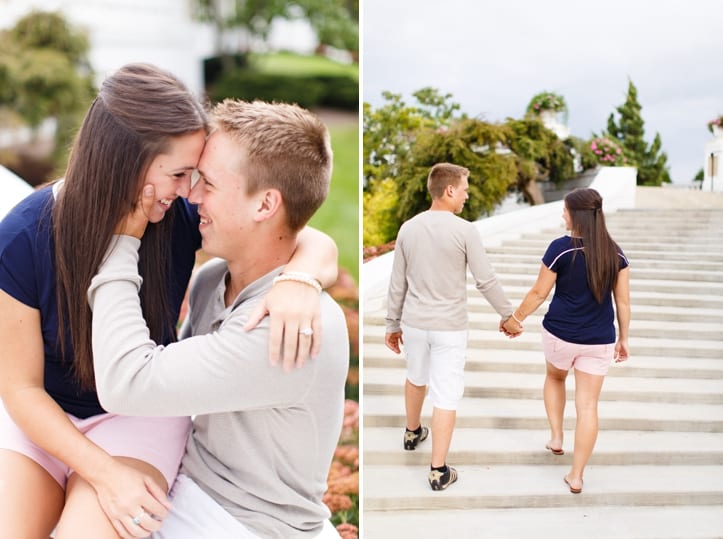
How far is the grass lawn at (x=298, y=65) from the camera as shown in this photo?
5906 mm

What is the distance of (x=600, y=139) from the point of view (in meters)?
2.17

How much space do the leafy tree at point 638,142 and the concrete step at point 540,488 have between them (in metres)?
0.89

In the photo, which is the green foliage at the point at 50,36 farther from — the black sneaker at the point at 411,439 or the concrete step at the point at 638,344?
the black sneaker at the point at 411,439

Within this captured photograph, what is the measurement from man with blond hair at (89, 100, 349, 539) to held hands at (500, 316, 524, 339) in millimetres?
1002

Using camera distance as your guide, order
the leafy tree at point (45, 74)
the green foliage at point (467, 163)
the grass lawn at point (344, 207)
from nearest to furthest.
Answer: the green foliage at point (467, 163) → the grass lawn at point (344, 207) → the leafy tree at point (45, 74)

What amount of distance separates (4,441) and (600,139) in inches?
70.2

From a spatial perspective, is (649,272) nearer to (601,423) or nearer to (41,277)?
(601,423)

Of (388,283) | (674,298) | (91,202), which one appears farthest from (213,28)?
(91,202)

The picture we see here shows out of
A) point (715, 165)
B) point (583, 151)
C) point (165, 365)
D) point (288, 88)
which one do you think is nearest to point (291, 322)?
point (165, 365)

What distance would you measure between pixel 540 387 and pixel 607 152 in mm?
782

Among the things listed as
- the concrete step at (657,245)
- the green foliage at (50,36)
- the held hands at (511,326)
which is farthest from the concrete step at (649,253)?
the green foliage at (50,36)

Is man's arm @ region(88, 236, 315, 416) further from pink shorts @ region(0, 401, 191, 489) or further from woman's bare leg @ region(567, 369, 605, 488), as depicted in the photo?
woman's bare leg @ region(567, 369, 605, 488)

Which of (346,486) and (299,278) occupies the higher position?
(299,278)

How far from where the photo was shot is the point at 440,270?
225cm
